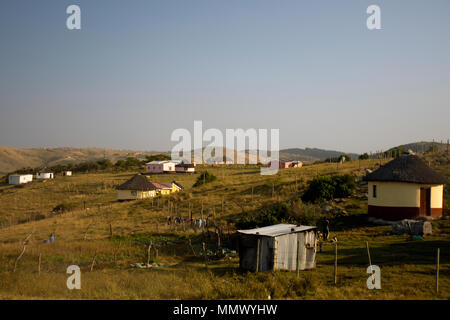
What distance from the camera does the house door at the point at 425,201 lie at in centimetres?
2097

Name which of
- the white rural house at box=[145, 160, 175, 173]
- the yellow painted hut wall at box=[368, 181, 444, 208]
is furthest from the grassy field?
the white rural house at box=[145, 160, 175, 173]

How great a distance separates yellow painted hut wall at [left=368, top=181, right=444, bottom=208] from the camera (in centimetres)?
2092

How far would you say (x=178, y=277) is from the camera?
11828mm

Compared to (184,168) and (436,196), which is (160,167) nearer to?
(184,168)

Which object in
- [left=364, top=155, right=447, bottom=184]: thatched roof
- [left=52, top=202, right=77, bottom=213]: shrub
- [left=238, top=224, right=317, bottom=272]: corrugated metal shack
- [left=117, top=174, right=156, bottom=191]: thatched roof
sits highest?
[left=364, top=155, right=447, bottom=184]: thatched roof

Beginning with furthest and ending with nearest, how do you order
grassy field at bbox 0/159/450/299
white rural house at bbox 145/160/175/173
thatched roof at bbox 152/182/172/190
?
white rural house at bbox 145/160/175/173 < thatched roof at bbox 152/182/172/190 < grassy field at bbox 0/159/450/299

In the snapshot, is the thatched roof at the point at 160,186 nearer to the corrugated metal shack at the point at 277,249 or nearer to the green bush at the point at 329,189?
the green bush at the point at 329,189

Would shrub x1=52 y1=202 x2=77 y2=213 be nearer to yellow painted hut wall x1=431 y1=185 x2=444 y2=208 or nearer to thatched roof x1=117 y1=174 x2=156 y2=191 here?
thatched roof x1=117 y1=174 x2=156 y2=191

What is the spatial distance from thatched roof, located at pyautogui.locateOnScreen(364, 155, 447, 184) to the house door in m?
0.72

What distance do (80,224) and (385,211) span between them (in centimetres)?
2141

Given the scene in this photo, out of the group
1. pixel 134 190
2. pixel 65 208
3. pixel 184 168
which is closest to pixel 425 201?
pixel 134 190
